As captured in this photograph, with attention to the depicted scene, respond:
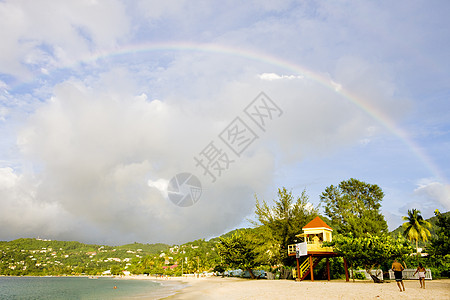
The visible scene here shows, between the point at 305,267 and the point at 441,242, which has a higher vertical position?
the point at 441,242

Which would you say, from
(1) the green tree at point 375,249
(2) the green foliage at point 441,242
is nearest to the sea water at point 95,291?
(1) the green tree at point 375,249

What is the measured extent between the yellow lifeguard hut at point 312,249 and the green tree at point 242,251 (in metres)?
5.26

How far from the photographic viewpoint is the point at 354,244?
25.6m

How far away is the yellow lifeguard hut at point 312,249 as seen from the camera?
99.9 ft

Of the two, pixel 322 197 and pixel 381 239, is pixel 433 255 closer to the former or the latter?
pixel 381 239

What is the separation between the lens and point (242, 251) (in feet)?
125

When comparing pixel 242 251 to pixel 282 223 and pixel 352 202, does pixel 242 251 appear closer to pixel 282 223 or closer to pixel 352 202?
pixel 282 223

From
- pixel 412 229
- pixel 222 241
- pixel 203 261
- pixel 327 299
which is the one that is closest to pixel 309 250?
pixel 222 241

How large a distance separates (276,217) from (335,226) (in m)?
21.5

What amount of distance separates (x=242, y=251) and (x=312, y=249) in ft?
33.9

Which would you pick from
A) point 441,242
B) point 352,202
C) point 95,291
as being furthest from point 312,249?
point 95,291

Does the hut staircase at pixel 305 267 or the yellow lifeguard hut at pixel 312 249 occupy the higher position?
the yellow lifeguard hut at pixel 312 249

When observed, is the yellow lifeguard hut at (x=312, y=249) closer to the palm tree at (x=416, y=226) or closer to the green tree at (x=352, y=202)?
the green tree at (x=352, y=202)

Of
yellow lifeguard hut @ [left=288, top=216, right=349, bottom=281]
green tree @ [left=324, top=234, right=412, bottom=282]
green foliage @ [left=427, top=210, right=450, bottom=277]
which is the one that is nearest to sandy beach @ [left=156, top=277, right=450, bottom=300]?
green tree @ [left=324, top=234, right=412, bottom=282]
